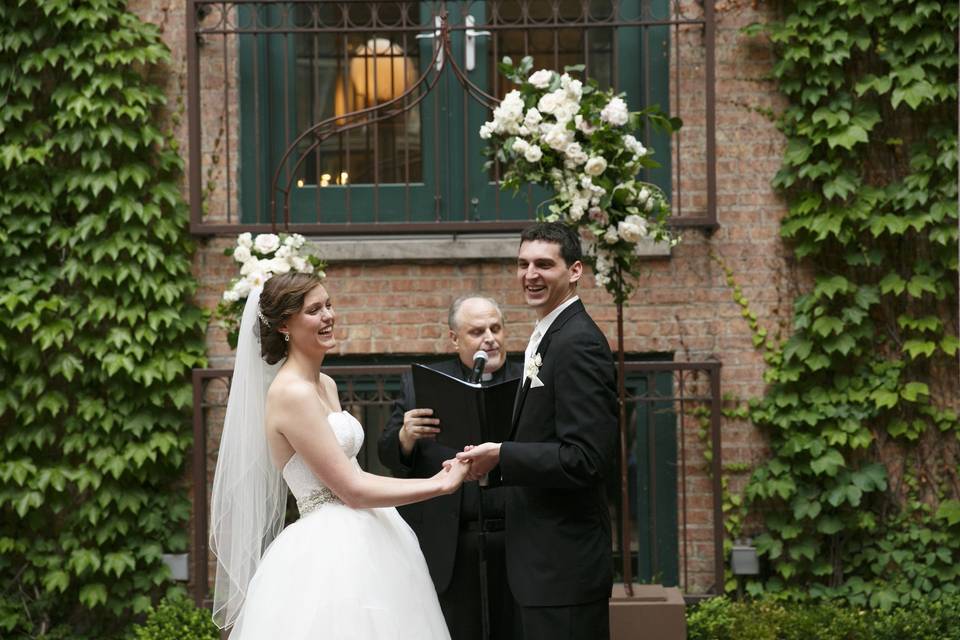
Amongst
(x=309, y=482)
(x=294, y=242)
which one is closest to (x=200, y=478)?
(x=294, y=242)

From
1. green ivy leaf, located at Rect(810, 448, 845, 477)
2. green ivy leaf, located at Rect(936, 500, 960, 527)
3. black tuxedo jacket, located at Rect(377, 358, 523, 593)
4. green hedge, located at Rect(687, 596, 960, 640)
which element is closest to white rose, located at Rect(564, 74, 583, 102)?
black tuxedo jacket, located at Rect(377, 358, 523, 593)

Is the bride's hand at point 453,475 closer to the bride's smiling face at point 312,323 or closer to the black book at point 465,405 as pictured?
the black book at point 465,405

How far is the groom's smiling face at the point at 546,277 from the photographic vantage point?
387cm

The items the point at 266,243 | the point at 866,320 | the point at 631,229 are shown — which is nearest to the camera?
the point at 631,229

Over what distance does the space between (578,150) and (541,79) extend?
0.33 metres

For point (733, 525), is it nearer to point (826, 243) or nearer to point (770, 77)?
point (826, 243)

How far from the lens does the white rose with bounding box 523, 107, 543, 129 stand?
4734 millimetres

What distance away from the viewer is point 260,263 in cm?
512

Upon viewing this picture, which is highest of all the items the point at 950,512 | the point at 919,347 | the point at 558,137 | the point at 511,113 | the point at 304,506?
the point at 511,113

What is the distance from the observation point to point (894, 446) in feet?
19.6

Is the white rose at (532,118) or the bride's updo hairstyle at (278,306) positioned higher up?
the white rose at (532,118)

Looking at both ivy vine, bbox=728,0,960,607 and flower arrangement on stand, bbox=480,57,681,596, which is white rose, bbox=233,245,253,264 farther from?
ivy vine, bbox=728,0,960,607

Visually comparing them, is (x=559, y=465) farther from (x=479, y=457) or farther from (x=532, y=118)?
(x=532, y=118)

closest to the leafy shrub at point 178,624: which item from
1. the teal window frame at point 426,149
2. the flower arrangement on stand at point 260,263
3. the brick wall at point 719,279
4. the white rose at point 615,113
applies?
the flower arrangement on stand at point 260,263
